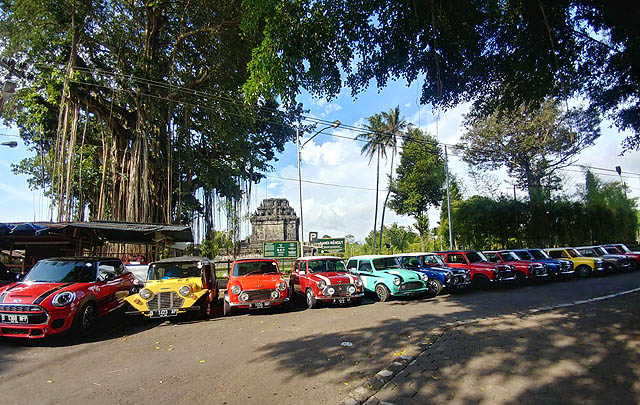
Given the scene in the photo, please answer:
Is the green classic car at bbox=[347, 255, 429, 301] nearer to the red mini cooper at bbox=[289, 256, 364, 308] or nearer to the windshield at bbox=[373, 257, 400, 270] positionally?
the windshield at bbox=[373, 257, 400, 270]

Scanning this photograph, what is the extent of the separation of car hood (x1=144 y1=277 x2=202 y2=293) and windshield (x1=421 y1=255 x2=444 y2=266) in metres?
8.15

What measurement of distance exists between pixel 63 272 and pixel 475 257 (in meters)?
13.6

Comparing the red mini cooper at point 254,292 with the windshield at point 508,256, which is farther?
the windshield at point 508,256

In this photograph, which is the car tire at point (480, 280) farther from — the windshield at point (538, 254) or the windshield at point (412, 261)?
the windshield at point (538, 254)

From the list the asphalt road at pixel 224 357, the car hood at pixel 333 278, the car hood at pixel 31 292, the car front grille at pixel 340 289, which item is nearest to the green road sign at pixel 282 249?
the car hood at pixel 333 278

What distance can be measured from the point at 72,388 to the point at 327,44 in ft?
21.6

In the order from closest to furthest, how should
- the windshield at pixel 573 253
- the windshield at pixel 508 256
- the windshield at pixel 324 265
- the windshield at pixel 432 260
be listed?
the windshield at pixel 324 265 < the windshield at pixel 432 260 < the windshield at pixel 508 256 < the windshield at pixel 573 253

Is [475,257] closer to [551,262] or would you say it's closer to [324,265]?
[551,262]

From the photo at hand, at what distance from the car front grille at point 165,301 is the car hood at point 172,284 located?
116mm

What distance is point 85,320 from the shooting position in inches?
270

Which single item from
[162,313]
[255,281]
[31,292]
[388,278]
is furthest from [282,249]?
[31,292]

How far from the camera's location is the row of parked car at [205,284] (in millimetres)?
6270

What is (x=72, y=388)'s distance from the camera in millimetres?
4086

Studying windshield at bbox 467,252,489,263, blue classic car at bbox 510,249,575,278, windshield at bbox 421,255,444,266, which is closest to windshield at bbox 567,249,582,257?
blue classic car at bbox 510,249,575,278
